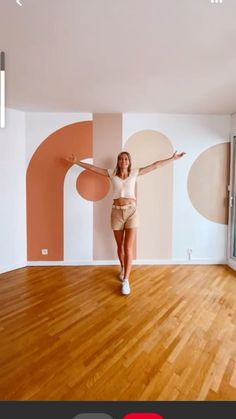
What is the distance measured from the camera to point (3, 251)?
3.37 meters

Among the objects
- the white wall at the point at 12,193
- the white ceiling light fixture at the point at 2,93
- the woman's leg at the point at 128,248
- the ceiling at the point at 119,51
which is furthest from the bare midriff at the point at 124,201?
the white ceiling light fixture at the point at 2,93

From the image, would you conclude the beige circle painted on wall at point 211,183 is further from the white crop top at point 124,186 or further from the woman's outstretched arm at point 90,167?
the woman's outstretched arm at point 90,167

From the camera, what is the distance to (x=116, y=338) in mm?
1935

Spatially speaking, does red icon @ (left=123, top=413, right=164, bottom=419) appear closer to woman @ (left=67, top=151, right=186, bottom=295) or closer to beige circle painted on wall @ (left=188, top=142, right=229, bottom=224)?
woman @ (left=67, top=151, right=186, bottom=295)

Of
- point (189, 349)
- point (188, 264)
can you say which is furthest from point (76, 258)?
point (189, 349)

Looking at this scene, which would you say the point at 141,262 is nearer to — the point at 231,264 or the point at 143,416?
the point at 231,264

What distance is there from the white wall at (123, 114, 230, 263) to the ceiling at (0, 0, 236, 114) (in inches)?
21.3

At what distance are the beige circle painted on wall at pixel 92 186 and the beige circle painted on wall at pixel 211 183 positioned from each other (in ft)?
4.30

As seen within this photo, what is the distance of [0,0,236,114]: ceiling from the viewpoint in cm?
140

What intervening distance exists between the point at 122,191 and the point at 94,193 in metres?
0.71

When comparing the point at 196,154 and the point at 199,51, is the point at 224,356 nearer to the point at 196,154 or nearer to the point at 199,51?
the point at 199,51

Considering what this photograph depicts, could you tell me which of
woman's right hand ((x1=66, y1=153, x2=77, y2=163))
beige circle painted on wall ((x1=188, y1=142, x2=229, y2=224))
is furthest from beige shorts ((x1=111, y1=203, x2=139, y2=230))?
beige circle painted on wall ((x1=188, y1=142, x2=229, y2=224))

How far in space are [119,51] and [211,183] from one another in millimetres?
2478

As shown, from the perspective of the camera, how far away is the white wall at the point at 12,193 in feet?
10.9
